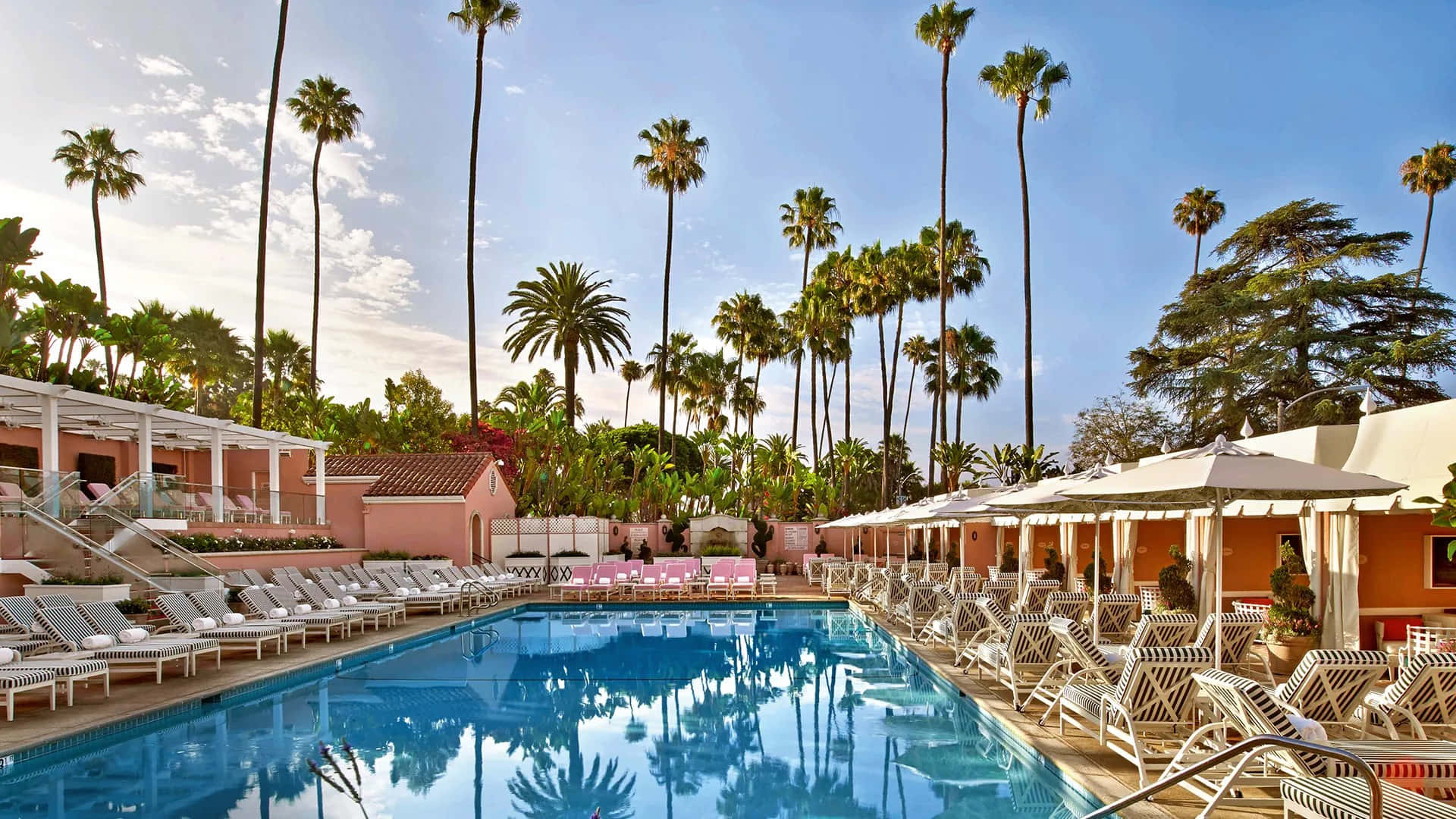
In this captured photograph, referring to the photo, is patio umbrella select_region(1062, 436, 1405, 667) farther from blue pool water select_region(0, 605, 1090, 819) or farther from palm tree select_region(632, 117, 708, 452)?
palm tree select_region(632, 117, 708, 452)

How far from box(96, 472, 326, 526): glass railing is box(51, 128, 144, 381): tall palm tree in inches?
860

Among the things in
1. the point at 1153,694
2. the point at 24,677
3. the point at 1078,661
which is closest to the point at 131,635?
the point at 24,677

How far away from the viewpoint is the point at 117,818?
740cm

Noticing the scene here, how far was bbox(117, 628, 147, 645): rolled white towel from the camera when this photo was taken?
12.1 m

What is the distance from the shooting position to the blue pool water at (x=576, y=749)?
773 centimetres

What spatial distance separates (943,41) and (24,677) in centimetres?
3083

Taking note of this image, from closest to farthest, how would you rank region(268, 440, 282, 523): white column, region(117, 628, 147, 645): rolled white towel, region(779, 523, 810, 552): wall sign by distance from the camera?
region(117, 628, 147, 645): rolled white towel → region(268, 440, 282, 523): white column → region(779, 523, 810, 552): wall sign

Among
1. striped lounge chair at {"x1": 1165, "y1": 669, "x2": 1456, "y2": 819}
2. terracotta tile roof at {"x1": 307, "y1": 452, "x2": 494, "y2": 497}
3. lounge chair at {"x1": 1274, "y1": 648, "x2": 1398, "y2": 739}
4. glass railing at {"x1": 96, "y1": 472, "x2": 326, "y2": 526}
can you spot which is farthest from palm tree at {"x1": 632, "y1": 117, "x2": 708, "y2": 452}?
striped lounge chair at {"x1": 1165, "y1": 669, "x2": 1456, "y2": 819}

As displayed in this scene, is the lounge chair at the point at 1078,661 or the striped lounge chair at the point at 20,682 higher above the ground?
the lounge chair at the point at 1078,661

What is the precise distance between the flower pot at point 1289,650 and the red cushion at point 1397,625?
9.81 ft

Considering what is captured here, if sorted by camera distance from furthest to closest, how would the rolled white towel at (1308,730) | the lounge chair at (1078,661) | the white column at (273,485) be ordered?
the white column at (273,485) < the lounge chair at (1078,661) < the rolled white towel at (1308,730)

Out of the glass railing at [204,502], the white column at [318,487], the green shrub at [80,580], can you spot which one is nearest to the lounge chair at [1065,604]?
the green shrub at [80,580]

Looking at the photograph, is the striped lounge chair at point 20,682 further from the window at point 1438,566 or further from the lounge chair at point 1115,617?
the window at point 1438,566

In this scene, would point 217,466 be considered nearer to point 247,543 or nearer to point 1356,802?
point 247,543
